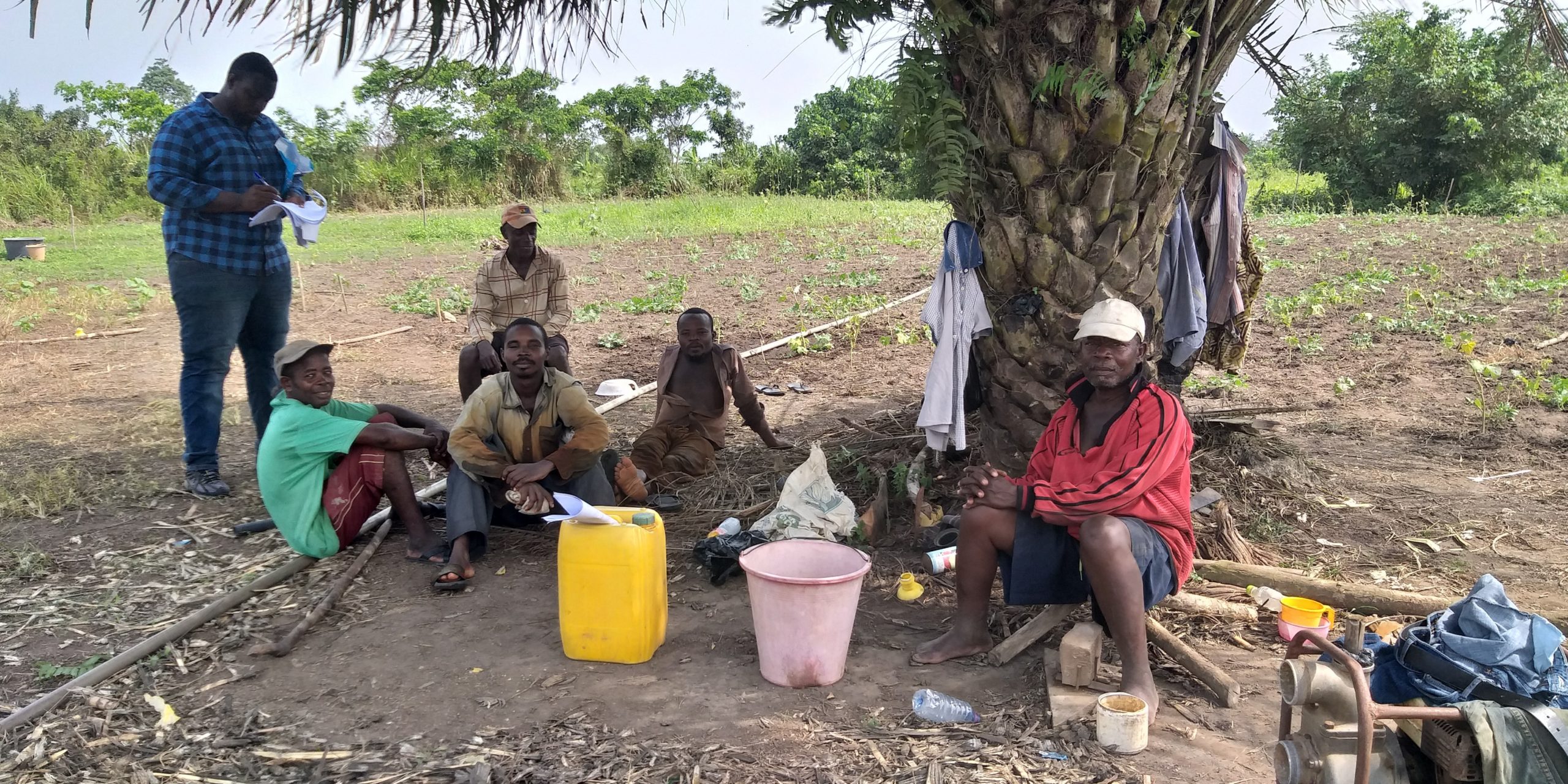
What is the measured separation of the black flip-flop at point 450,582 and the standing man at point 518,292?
192cm

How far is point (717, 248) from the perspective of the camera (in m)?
15.3

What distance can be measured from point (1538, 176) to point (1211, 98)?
2166cm

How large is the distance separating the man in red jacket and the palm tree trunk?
72 centimetres

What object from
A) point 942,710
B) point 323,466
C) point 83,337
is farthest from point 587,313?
point 942,710

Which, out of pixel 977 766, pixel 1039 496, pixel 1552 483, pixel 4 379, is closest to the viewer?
pixel 977 766

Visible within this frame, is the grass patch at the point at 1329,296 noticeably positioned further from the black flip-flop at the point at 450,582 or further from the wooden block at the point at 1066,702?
the black flip-flop at the point at 450,582

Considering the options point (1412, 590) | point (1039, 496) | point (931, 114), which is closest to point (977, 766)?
point (1039, 496)

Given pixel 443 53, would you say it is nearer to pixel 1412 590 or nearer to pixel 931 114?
pixel 931 114

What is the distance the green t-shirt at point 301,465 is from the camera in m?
4.21

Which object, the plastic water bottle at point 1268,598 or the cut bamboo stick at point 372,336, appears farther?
the cut bamboo stick at point 372,336

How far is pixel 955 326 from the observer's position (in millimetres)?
4254

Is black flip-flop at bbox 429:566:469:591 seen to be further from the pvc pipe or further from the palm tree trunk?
the palm tree trunk

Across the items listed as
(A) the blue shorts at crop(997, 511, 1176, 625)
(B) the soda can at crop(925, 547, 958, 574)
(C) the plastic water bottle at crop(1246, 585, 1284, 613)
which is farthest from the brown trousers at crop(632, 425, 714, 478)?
(C) the plastic water bottle at crop(1246, 585, 1284, 613)

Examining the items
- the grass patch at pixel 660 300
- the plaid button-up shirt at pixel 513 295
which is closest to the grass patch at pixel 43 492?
the plaid button-up shirt at pixel 513 295
